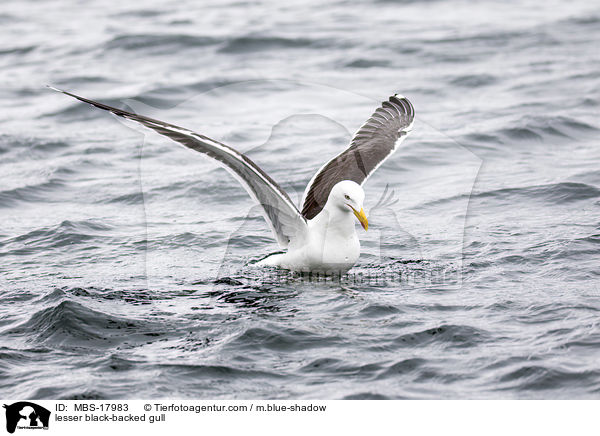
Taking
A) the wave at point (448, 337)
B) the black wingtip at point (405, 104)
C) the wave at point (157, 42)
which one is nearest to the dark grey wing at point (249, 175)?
the wave at point (448, 337)

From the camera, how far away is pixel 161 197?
13.3m

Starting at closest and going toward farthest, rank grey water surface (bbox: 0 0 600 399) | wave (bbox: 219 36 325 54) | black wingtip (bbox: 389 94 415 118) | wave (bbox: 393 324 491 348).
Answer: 1. grey water surface (bbox: 0 0 600 399)
2. wave (bbox: 393 324 491 348)
3. black wingtip (bbox: 389 94 415 118)
4. wave (bbox: 219 36 325 54)

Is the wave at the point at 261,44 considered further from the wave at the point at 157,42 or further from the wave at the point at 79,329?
the wave at the point at 79,329

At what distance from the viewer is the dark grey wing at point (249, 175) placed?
8156 mm

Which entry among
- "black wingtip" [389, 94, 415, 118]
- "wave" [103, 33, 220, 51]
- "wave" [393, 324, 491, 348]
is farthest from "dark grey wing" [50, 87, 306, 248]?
"wave" [103, 33, 220, 51]

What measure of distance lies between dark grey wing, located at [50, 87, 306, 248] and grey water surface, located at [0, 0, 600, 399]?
0.51 m

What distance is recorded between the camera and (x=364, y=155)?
34.9 feet
